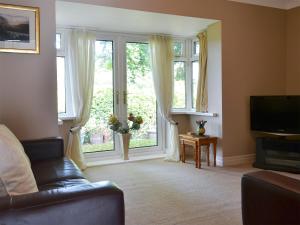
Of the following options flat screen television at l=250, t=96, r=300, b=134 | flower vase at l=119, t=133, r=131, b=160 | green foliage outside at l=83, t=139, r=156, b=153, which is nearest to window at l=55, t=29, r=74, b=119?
green foliage outside at l=83, t=139, r=156, b=153

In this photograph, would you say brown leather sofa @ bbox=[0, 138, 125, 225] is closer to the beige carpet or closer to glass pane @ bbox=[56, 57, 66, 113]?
the beige carpet

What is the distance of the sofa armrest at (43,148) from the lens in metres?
2.86

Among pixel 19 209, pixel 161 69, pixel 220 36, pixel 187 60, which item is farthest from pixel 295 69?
pixel 19 209

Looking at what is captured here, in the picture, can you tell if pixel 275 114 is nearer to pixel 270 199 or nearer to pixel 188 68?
pixel 188 68

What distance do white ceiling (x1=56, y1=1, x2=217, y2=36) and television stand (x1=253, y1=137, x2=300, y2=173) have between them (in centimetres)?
196

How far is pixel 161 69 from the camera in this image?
15.7ft

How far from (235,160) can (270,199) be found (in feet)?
9.90

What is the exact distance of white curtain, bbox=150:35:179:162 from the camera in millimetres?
4777

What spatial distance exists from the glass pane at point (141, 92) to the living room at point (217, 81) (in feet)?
1.19

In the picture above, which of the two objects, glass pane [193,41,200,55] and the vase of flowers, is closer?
the vase of flowers

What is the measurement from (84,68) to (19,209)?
3.35 metres

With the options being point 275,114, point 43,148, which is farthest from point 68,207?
point 275,114

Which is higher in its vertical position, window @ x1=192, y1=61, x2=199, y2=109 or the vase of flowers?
window @ x1=192, y1=61, x2=199, y2=109

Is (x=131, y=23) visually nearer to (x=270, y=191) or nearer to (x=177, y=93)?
(x=177, y=93)
